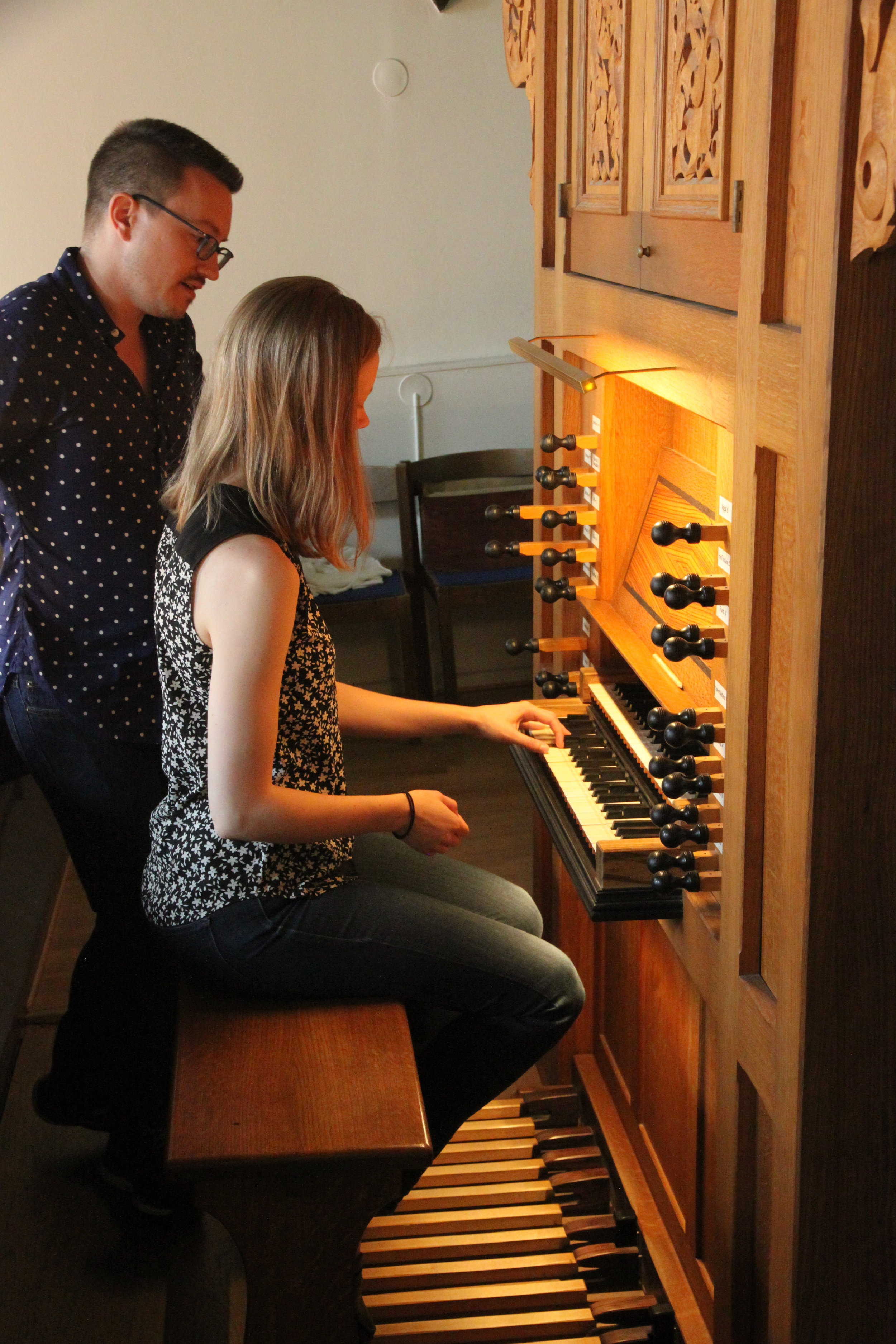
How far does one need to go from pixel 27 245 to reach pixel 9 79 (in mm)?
539

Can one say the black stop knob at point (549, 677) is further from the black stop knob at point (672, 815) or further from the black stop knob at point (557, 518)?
the black stop knob at point (672, 815)

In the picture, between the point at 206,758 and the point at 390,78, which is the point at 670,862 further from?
the point at 390,78

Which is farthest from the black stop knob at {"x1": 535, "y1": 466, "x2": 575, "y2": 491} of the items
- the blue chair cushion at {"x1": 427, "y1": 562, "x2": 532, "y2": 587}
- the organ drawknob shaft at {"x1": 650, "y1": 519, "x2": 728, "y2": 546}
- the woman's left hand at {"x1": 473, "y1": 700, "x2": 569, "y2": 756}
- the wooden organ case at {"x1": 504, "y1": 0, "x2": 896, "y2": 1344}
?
the blue chair cushion at {"x1": 427, "y1": 562, "x2": 532, "y2": 587}

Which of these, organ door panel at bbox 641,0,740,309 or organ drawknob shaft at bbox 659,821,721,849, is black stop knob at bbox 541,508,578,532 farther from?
organ drawknob shaft at bbox 659,821,721,849

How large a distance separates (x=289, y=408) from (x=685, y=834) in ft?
2.44

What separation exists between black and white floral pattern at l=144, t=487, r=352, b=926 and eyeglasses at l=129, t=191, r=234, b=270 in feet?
2.18

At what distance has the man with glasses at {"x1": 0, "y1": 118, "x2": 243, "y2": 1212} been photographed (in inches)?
83.8

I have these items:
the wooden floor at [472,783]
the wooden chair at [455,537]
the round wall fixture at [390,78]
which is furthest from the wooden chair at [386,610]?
the round wall fixture at [390,78]

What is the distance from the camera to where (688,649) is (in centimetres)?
154

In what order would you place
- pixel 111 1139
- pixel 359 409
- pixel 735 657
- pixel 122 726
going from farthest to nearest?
pixel 111 1139 → pixel 122 726 → pixel 359 409 → pixel 735 657

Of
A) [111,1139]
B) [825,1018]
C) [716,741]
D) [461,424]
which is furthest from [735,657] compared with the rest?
[461,424]

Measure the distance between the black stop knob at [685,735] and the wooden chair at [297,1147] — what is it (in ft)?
1.65

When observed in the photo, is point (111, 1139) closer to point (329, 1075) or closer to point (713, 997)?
point (329, 1075)

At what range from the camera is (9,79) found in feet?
14.7
